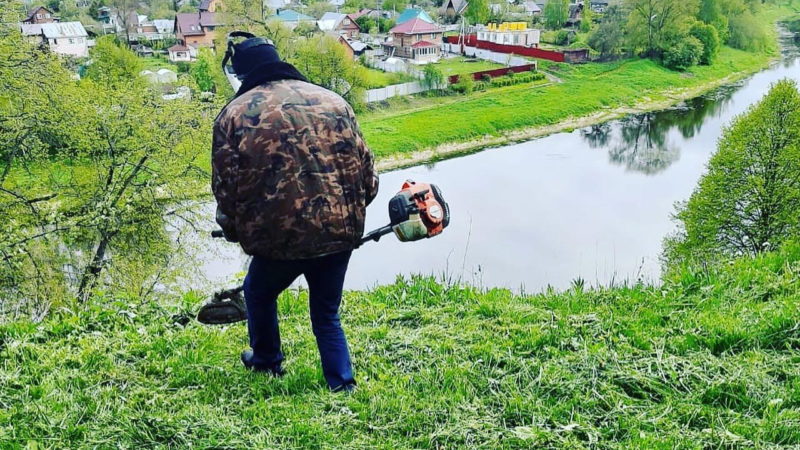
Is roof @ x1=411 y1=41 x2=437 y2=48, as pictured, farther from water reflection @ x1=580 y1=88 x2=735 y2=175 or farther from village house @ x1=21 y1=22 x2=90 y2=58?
village house @ x1=21 y1=22 x2=90 y2=58

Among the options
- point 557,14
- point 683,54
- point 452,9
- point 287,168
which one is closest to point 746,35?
point 683,54

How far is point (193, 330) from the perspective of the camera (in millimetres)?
4027

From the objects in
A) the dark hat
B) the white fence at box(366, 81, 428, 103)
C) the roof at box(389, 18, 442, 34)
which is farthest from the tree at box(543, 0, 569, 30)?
the dark hat

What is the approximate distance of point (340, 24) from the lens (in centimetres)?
5628

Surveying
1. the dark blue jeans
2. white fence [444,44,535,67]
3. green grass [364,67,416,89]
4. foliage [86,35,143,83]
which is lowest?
green grass [364,67,416,89]

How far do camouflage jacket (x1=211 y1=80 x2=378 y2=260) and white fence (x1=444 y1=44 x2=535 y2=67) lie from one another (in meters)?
43.9

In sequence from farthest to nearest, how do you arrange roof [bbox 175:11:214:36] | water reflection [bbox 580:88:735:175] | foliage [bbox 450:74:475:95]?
roof [bbox 175:11:214:36] → foliage [bbox 450:74:475:95] → water reflection [bbox 580:88:735:175]

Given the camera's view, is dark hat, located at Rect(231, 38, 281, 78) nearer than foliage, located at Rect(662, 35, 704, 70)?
Yes

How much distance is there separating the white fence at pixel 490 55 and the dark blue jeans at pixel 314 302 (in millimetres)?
43764

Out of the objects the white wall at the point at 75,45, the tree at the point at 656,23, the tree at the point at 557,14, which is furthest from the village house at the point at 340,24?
the tree at the point at 656,23

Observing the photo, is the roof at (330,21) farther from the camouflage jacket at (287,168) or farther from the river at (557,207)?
the camouflage jacket at (287,168)

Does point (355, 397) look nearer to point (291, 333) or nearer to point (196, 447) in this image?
point (196, 447)

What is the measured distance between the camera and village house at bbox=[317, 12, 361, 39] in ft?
182

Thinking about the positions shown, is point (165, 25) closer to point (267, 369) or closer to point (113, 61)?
point (113, 61)
